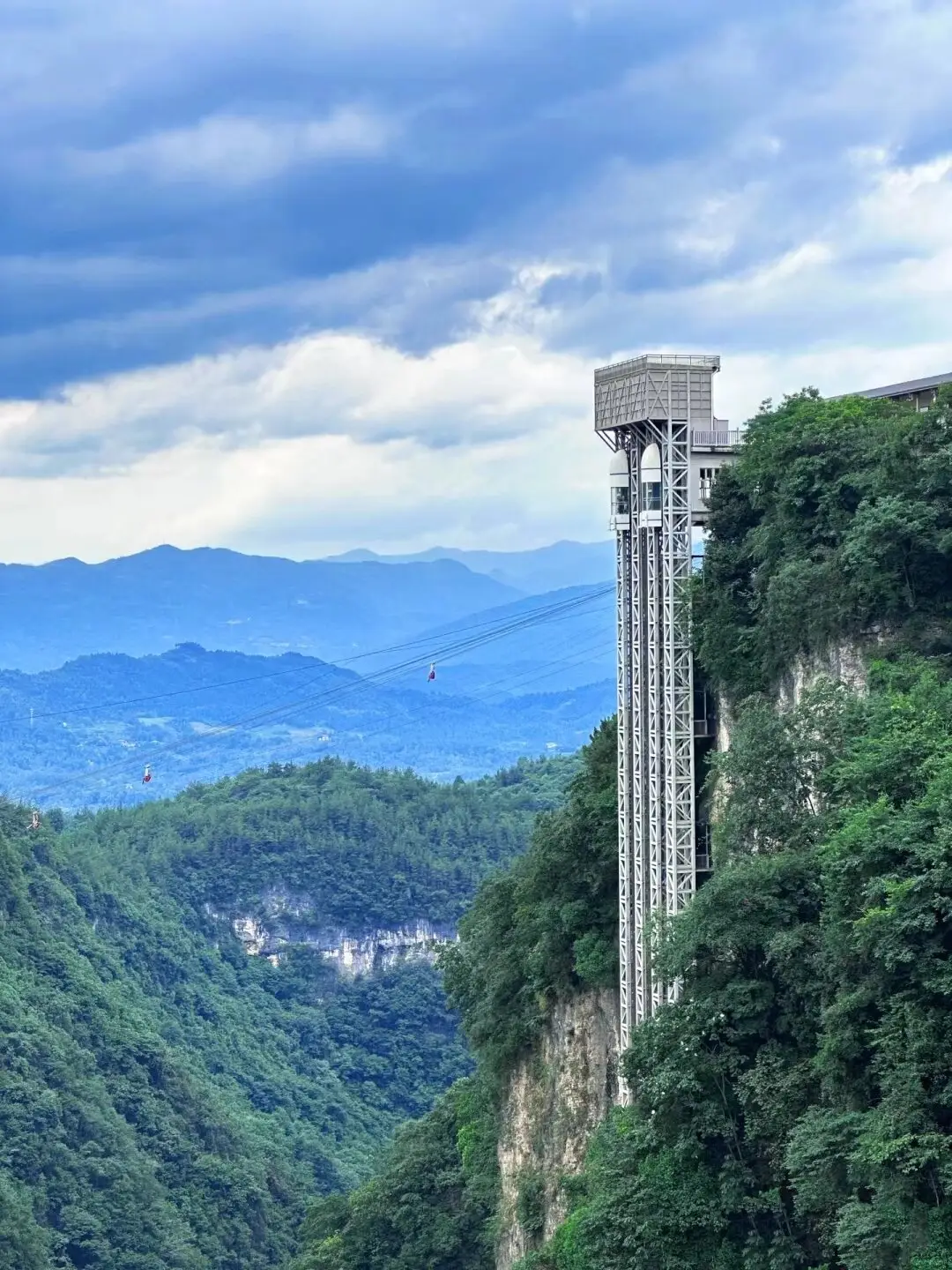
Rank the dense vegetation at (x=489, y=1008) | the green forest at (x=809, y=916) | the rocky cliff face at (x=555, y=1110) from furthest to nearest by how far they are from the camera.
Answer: the dense vegetation at (x=489, y=1008)
the rocky cliff face at (x=555, y=1110)
the green forest at (x=809, y=916)

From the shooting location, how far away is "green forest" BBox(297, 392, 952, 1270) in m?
19.5

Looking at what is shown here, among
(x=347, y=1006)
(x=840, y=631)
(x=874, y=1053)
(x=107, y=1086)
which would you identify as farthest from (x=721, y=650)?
(x=347, y=1006)

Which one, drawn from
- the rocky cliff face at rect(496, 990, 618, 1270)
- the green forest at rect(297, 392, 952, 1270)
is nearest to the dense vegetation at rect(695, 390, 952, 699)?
the green forest at rect(297, 392, 952, 1270)

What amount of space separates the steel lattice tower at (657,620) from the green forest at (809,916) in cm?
61

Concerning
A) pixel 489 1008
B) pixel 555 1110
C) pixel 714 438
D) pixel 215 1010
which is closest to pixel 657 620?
pixel 714 438

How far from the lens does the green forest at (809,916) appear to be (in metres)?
19.5

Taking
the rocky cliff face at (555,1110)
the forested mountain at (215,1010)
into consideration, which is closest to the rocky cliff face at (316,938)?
the forested mountain at (215,1010)

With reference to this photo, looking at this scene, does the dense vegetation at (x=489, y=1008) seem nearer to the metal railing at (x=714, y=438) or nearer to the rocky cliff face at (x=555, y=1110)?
the rocky cliff face at (x=555, y=1110)

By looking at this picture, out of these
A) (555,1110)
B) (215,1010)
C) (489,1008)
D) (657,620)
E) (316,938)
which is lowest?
(215,1010)

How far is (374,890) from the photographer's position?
403 ft

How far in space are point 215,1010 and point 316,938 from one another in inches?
584

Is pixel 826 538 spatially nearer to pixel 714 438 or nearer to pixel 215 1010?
pixel 714 438

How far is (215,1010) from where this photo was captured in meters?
106

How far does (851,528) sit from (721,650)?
293 centimetres
